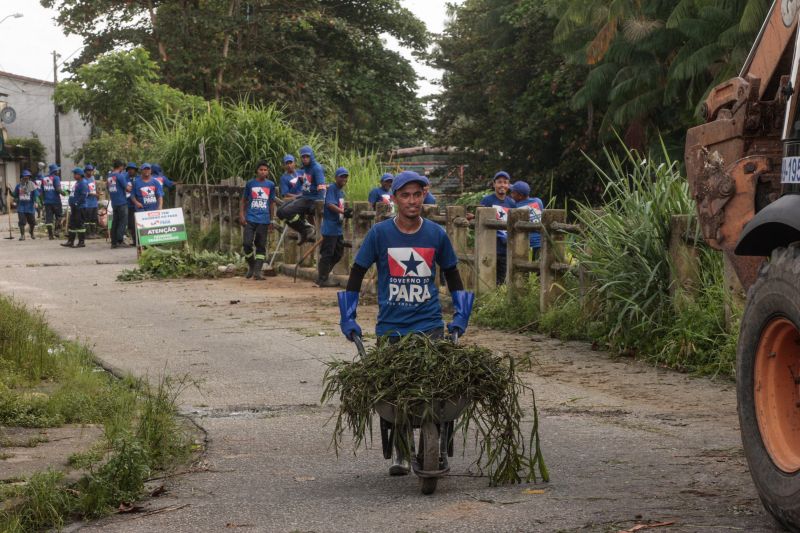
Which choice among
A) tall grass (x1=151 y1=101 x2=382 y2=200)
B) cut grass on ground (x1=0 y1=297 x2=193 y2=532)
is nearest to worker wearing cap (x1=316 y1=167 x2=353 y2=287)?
tall grass (x1=151 y1=101 x2=382 y2=200)

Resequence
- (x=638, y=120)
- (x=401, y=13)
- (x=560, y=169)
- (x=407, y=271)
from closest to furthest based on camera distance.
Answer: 1. (x=407, y=271)
2. (x=638, y=120)
3. (x=560, y=169)
4. (x=401, y=13)

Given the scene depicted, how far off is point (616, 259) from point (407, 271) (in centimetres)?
546

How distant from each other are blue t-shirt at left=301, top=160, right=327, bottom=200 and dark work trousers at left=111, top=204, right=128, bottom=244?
35.9 feet

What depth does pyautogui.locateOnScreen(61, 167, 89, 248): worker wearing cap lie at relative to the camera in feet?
107

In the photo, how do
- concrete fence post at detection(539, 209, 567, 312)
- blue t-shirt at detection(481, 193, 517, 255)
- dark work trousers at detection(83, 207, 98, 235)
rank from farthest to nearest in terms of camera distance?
dark work trousers at detection(83, 207, 98, 235)
blue t-shirt at detection(481, 193, 517, 255)
concrete fence post at detection(539, 209, 567, 312)

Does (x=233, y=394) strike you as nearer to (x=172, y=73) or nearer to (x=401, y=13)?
(x=172, y=73)

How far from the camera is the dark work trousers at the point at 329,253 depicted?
19594 millimetres

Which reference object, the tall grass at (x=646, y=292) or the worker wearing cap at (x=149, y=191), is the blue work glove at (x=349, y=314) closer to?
the tall grass at (x=646, y=292)

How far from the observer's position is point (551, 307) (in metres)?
13.8

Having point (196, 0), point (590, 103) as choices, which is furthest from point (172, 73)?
point (590, 103)

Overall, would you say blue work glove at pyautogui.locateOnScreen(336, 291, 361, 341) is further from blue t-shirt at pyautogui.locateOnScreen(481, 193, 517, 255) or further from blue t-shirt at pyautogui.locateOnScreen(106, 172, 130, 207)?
blue t-shirt at pyautogui.locateOnScreen(106, 172, 130, 207)

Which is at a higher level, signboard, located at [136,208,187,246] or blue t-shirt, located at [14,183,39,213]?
blue t-shirt, located at [14,183,39,213]

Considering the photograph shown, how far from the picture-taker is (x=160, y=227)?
24625 millimetres

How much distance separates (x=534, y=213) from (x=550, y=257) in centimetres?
156
